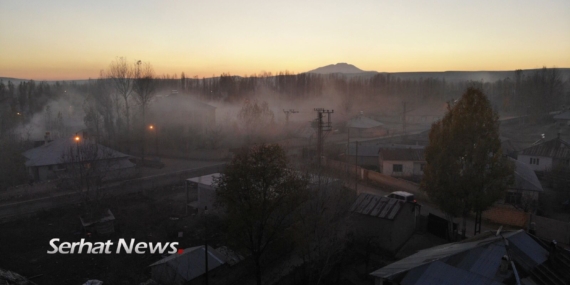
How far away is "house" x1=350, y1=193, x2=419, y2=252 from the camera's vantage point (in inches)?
407

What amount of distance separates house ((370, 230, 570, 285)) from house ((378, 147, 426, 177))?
11.8m

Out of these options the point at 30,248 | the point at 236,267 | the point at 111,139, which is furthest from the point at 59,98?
the point at 236,267

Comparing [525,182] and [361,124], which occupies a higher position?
[361,124]

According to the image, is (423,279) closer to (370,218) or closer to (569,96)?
(370,218)

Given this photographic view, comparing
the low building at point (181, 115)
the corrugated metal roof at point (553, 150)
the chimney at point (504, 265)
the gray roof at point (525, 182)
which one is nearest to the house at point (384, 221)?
the chimney at point (504, 265)

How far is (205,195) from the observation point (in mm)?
13422

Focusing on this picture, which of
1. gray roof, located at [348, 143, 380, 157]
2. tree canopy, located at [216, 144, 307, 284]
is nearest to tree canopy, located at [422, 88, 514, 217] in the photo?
tree canopy, located at [216, 144, 307, 284]

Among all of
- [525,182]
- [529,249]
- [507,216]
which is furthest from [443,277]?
[525,182]

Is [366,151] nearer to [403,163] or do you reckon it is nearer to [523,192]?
[403,163]

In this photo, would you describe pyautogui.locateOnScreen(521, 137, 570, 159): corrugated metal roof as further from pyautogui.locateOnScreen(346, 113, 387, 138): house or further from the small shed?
the small shed

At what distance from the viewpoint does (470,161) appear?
9891 mm

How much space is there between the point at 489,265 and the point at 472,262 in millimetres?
253

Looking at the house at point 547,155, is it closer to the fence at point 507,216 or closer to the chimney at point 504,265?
the fence at point 507,216

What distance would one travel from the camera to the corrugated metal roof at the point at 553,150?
18.6 meters
